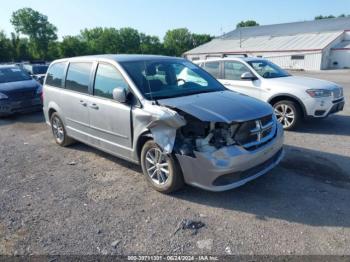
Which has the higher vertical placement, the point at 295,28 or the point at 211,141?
the point at 295,28

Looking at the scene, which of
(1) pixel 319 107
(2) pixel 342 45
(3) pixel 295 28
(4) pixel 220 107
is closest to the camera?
(4) pixel 220 107

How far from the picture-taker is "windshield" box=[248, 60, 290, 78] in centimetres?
784

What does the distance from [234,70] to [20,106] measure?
23.1 feet

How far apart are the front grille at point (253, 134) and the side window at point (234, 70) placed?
3.93 m

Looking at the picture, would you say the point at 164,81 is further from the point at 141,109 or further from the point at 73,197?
the point at 73,197

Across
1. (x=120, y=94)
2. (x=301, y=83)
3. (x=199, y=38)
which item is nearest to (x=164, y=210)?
(x=120, y=94)

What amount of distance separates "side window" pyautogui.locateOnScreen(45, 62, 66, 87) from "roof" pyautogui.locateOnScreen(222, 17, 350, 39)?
1814 inches

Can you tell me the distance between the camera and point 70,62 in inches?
238

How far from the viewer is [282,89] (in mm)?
7246

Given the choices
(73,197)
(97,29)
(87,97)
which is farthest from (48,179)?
(97,29)

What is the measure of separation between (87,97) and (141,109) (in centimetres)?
147

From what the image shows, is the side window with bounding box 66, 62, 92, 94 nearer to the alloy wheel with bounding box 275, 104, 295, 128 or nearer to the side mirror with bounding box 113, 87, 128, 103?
the side mirror with bounding box 113, 87, 128, 103

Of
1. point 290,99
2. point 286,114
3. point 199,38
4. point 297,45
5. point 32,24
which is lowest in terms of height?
point 286,114

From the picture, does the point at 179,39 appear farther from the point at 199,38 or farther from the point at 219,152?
the point at 219,152
